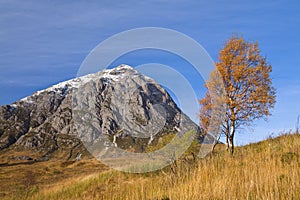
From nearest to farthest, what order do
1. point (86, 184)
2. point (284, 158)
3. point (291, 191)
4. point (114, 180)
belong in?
point (291, 191), point (284, 158), point (114, 180), point (86, 184)

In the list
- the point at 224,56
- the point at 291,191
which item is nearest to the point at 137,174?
the point at 291,191

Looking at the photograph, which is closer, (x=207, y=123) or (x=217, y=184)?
(x=217, y=184)

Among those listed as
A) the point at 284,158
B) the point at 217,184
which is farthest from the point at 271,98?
the point at 217,184

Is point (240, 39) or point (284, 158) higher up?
point (240, 39)

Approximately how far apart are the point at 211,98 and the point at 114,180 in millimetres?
17740

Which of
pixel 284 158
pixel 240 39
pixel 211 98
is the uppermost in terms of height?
pixel 240 39

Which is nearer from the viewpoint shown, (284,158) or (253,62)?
(284,158)

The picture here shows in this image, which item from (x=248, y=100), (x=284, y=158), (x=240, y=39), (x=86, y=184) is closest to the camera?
(x=284, y=158)

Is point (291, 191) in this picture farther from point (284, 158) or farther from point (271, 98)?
point (271, 98)

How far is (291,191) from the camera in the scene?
14.8ft

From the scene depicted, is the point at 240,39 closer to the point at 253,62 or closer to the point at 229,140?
the point at 253,62

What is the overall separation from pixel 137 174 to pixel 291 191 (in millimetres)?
10802

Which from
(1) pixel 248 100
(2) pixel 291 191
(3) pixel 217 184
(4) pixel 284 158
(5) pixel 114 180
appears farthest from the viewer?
(1) pixel 248 100

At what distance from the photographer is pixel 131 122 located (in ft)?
73.7
